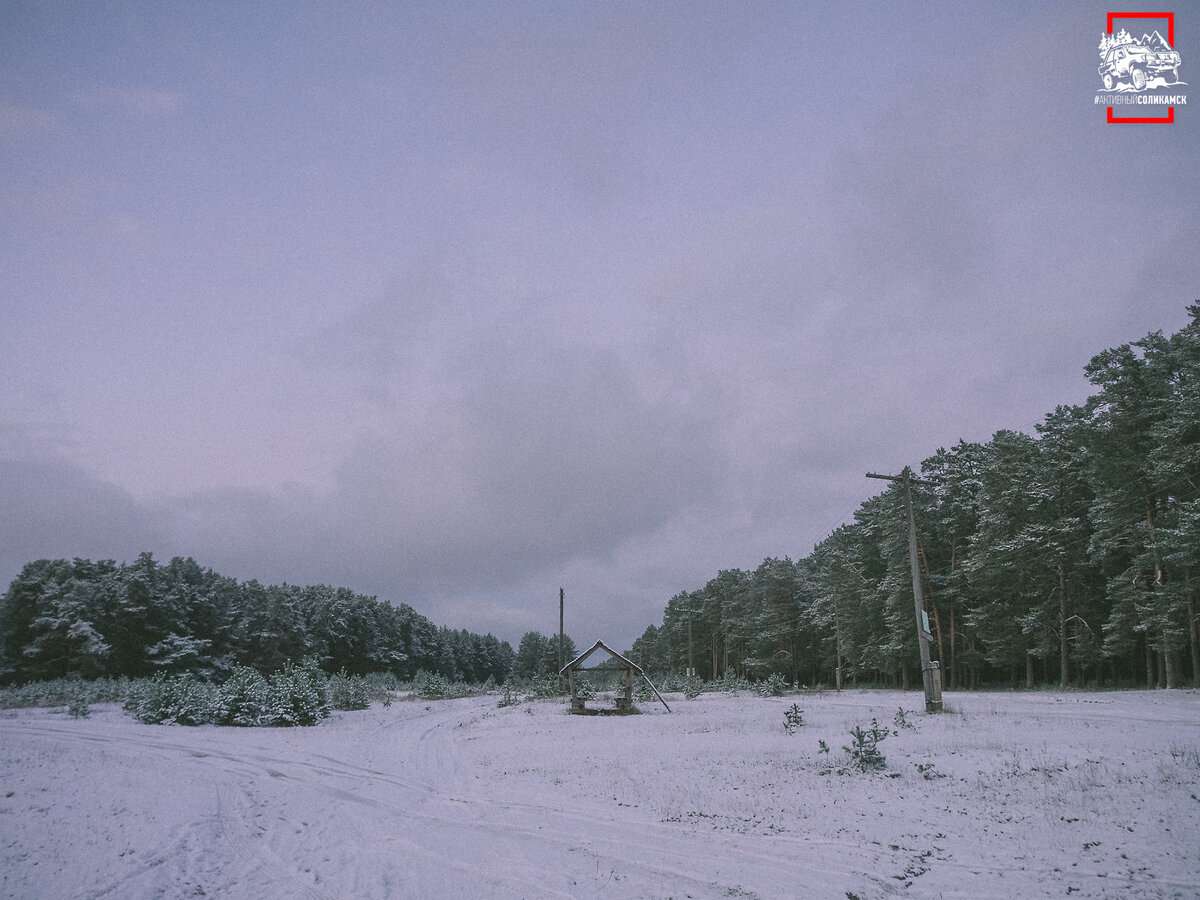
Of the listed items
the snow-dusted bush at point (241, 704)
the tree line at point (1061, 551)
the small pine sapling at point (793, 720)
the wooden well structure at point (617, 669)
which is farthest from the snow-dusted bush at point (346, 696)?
the tree line at point (1061, 551)

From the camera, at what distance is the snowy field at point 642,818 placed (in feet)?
26.6

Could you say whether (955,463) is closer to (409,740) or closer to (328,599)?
(409,740)

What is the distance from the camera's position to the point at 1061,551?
107 feet

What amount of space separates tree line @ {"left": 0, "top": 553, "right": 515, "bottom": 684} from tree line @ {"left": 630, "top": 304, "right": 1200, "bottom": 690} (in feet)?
188

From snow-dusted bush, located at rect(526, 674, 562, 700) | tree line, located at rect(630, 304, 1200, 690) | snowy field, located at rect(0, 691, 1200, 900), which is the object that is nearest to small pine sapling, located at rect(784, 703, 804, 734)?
snowy field, located at rect(0, 691, 1200, 900)

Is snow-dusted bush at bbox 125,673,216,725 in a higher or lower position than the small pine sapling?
lower

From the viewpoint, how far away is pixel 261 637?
68250 mm

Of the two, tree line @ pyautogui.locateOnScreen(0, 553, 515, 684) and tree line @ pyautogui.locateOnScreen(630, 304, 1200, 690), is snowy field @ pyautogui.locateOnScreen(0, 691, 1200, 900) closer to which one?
tree line @ pyautogui.locateOnScreen(630, 304, 1200, 690)

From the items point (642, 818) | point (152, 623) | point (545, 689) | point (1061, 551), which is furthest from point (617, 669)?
point (152, 623)

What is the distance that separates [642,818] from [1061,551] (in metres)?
32.7

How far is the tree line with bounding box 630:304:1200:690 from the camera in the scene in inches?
1044

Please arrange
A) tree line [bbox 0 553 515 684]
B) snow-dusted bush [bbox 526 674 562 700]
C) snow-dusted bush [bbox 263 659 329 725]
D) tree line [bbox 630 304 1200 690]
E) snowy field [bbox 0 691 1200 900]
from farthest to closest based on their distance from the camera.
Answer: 1. tree line [bbox 0 553 515 684]
2. snow-dusted bush [bbox 526 674 562 700]
3. snow-dusted bush [bbox 263 659 329 725]
4. tree line [bbox 630 304 1200 690]
5. snowy field [bbox 0 691 1200 900]

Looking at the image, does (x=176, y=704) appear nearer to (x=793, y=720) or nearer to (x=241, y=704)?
(x=241, y=704)

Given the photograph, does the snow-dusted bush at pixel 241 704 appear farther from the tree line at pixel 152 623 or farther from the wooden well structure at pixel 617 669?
the tree line at pixel 152 623
